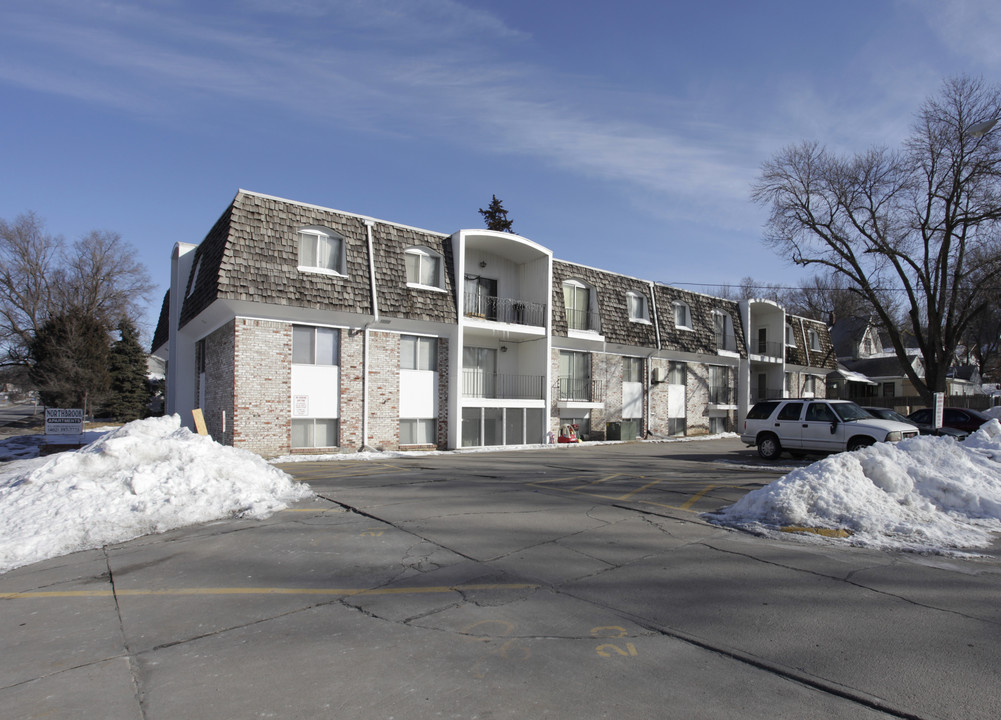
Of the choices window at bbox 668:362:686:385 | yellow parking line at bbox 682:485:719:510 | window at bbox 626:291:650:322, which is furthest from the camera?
window at bbox 668:362:686:385

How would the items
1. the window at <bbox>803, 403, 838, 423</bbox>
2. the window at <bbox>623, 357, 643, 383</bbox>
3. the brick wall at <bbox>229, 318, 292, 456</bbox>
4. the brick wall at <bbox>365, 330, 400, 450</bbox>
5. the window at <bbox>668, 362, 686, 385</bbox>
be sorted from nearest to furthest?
the window at <bbox>803, 403, 838, 423</bbox> < the brick wall at <bbox>229, 318, 292, 456</bbox> < the brick wall at <bbox>365, 330, 400, 450</bbox> < the window at <bbox>623, 357, 643, 383</bbox> < the window at <bbox>668, 362, 686, 385</bbox>

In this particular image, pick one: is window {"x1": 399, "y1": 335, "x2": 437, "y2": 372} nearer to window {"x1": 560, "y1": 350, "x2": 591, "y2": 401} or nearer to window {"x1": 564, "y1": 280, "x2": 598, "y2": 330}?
window {"x1": 560, "y1": 350, "x2": 591, "y2": 401}

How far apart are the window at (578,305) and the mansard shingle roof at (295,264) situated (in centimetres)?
650

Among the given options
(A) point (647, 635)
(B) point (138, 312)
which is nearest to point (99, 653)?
(A) point (647, 635)

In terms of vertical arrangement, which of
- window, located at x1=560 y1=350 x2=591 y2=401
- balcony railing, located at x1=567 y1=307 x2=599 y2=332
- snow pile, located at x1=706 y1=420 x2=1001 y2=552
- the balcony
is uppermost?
balcony railing, located at x1=567 y1=307 x2=599 y2=332

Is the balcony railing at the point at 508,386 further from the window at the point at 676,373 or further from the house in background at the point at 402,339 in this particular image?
the window at the point at 676,373

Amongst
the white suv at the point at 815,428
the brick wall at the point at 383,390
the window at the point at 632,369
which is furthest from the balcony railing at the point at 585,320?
the white suv at the point at 815,428

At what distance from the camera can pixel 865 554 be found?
6789mm

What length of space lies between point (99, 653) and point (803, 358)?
40.2 metres

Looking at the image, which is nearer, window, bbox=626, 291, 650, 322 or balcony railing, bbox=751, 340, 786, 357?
window, bbox=626, 291, 650, 322

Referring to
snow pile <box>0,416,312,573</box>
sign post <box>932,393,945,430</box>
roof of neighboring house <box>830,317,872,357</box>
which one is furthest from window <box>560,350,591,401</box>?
roof of neighboring house <box>830,317,872,357</box>

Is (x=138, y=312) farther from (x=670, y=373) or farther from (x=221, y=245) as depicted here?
(x=670, y=373)

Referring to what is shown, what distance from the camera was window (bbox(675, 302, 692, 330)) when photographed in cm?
3130

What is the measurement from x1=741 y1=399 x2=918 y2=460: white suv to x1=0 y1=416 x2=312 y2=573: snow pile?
44.5ft
